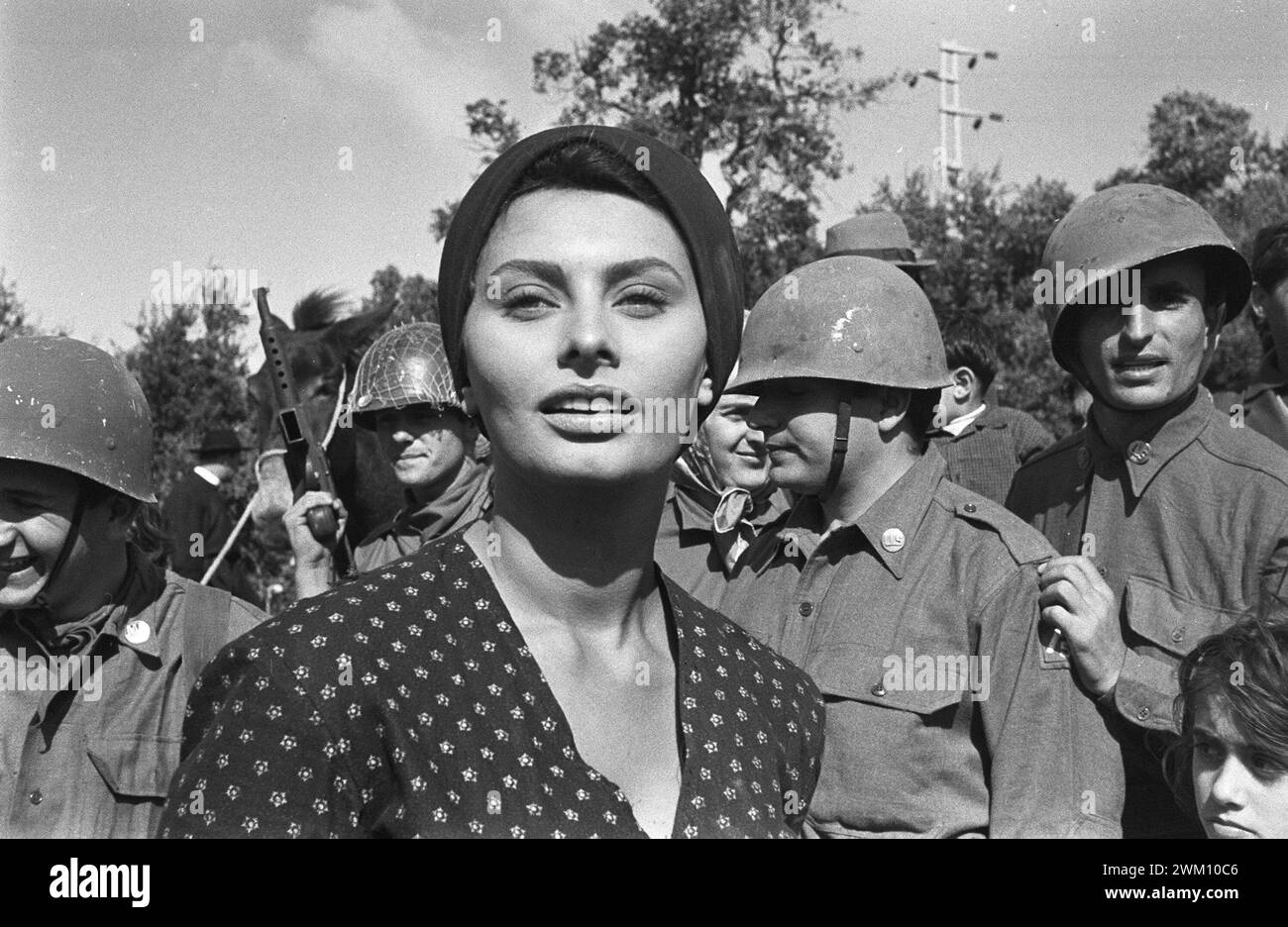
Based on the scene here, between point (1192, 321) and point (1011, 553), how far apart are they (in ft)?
2.84

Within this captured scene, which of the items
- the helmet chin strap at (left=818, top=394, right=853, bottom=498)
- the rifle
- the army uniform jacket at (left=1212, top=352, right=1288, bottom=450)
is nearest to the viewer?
the helmet chin strap at (left=818, top=394, right=853, bottom=498)

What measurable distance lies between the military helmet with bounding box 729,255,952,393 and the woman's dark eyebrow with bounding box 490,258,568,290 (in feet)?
6.68

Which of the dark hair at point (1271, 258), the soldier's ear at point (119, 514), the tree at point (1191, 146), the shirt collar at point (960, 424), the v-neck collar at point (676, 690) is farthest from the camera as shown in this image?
the tree at point (1191, 146)

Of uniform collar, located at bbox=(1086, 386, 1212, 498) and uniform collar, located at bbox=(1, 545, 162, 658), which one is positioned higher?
uniform collar, located at bbox=(1086, 386, 1212, 498)

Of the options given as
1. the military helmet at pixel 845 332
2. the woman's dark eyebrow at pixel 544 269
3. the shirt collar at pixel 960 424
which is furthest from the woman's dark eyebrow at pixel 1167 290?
the woman's dark eyebrow at pixel 544 269

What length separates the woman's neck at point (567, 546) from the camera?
1994mm

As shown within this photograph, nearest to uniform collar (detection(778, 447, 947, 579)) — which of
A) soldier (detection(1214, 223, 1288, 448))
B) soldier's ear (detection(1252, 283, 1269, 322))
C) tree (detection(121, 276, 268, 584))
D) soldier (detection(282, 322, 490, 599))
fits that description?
soldier (detection(1214, 223, 1288, 448))

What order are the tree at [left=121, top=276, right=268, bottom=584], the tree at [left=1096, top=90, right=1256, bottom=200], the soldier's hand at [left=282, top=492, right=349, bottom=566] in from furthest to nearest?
the tree at [left=1096, top=90, right=1256, bottom=200] < the tree at [left=121, top=276, right=268, bottom=584] < the soldier's hand at [left=282, top=492, right=349, bottom=566]

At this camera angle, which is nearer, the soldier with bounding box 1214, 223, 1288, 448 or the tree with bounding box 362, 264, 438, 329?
the soldier with bounding box 1214, 223, 1288, 448

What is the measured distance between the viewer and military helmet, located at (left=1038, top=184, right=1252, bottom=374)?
379 cm

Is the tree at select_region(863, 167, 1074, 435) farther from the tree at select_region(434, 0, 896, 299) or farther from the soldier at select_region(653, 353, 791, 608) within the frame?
the soldier at select_region(653, 353, 791, 608)

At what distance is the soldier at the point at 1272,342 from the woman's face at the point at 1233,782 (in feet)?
6.50

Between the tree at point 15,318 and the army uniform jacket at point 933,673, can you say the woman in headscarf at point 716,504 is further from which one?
the tree at point 15,318
